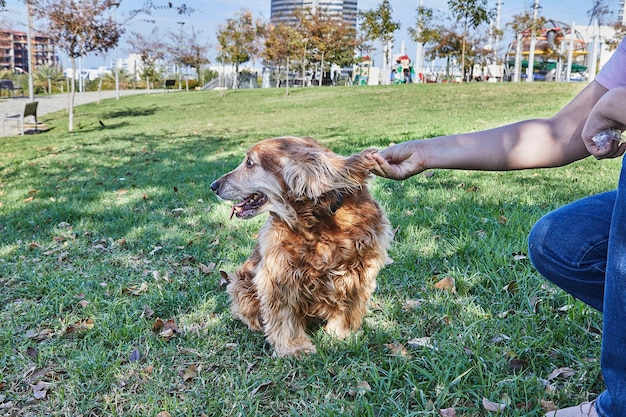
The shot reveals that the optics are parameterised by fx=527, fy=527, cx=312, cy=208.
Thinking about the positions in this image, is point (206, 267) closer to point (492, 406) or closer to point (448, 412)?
point (448, 412)

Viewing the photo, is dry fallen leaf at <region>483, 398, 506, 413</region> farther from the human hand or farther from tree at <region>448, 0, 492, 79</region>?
tree at <region>448, 0, 492, 79</region>

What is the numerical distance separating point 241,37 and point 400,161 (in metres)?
41.1

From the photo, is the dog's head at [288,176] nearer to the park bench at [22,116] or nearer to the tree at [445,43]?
the park bench at [22,116]

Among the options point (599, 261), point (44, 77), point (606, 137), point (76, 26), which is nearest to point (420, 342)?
point (599, 261)

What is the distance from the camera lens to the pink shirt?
77.5 inches

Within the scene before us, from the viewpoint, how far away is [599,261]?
1.83 metres

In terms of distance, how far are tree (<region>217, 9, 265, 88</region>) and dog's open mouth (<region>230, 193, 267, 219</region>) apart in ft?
131

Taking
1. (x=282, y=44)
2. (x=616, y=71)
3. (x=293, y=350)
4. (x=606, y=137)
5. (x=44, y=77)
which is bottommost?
(x=293, y=350)

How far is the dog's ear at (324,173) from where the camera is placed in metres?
2.59

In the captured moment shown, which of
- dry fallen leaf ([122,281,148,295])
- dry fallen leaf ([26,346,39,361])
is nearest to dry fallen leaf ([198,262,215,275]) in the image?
dry fallen leaf ([122,281,148,295])

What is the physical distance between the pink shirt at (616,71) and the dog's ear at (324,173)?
3.32 feet

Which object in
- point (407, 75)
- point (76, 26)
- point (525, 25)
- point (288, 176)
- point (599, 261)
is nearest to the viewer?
point (599, 261)

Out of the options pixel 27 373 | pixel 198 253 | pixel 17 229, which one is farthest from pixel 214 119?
pixel 27 373

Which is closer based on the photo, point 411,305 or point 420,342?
point 420,342
